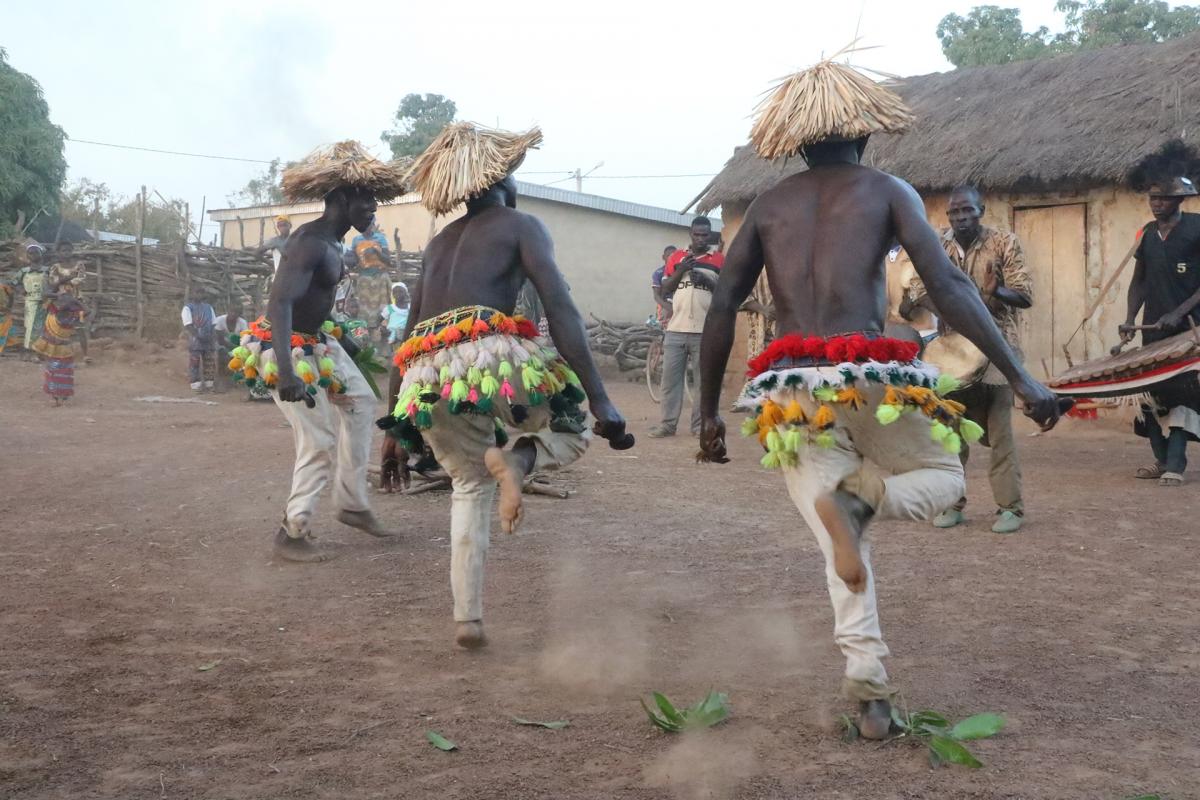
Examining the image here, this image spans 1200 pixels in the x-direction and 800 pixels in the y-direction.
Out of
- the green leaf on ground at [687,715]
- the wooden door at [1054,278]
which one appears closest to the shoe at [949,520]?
the green leaf on ground at [687,715]

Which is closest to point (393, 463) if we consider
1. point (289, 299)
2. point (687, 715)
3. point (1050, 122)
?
point (289, 299)

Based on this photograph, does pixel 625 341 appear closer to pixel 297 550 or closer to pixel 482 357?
pixel 297 550

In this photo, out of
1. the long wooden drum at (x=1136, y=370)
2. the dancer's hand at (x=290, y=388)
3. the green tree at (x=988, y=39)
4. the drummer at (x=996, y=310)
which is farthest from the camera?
the green tree at (x=988, y=39)

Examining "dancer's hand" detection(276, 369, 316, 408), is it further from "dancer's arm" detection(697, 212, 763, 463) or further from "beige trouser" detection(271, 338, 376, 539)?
"dancer's arm" detection(697, 212, 763, 463)

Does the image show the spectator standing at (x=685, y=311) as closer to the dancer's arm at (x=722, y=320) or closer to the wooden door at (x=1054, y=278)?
the wooden door at (x=1054, y=278)

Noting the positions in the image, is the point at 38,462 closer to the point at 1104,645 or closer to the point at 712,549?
the point at 712,549

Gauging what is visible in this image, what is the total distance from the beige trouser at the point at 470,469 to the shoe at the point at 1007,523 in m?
3.02

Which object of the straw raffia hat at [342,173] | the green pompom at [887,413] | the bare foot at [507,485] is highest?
the straw raffia hat at [342,173]

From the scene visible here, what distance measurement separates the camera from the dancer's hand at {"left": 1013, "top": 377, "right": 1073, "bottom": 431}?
10.6ft

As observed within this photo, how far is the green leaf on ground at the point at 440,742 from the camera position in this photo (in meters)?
3.21

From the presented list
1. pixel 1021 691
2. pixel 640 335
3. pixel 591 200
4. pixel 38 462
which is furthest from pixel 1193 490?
pixel 591 200

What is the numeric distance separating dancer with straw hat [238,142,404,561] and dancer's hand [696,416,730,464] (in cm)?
242

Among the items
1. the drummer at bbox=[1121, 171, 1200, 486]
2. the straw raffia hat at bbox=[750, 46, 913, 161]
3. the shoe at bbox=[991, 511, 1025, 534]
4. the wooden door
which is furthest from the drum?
the wooden door

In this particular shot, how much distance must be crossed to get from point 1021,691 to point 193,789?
98.0 inches
